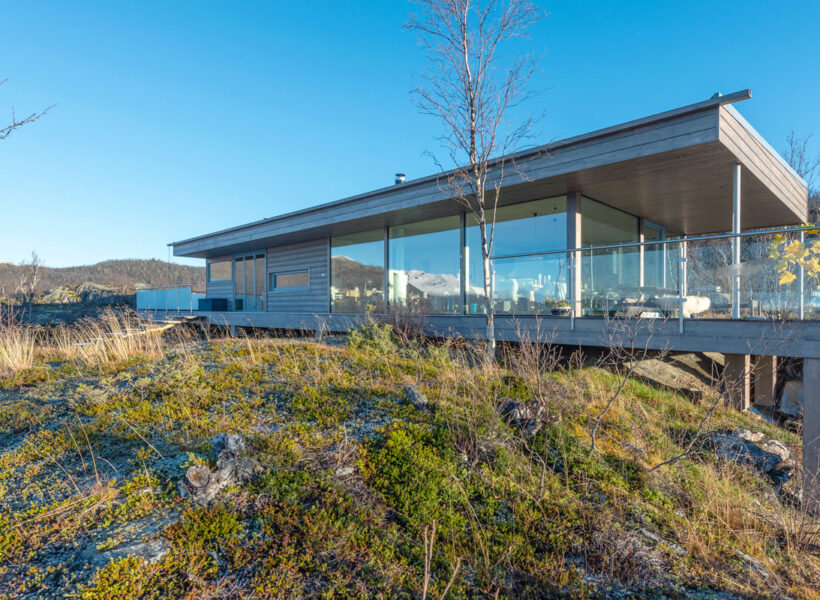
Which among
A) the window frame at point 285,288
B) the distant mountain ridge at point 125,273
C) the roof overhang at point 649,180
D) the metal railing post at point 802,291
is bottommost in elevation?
the metal railing post at point 802,291

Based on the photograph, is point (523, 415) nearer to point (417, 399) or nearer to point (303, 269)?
point (417, 399)

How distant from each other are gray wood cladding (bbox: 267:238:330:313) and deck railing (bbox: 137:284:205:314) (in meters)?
3.62

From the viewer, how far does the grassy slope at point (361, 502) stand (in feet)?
6.67

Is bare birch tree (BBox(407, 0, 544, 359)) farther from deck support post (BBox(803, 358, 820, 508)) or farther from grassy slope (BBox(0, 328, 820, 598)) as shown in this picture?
deck support post (BBox(803, 358, 820, 508))

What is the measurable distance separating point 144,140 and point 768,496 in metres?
14.9

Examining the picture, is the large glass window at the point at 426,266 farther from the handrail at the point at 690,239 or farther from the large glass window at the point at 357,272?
the handrail at the point at 690,239

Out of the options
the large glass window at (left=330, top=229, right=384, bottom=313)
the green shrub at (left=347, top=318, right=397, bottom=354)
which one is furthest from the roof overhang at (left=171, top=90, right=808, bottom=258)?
the green shrub at (left=347, top=318, right=397, bottom=354)

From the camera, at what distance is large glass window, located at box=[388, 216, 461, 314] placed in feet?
30.0

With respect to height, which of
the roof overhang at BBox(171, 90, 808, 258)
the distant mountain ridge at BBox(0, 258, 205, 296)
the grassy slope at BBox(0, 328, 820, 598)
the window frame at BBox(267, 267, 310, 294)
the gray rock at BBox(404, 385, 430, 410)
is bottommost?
the grassy slope at BBox(0, 328, 820, 598)

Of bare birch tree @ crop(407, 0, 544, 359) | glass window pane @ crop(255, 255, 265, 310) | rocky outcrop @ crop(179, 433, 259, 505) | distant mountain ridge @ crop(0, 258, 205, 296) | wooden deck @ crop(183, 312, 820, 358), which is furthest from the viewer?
distant mountain ridge @ crop(0, 258, 205, 296)

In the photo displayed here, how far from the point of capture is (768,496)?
3.95 m

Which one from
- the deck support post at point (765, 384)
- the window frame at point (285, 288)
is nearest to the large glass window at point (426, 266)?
the window frame at point (285, 288)

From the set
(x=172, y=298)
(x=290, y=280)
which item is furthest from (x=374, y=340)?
(x=172, y=298)

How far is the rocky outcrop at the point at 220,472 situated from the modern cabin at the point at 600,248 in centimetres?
395
